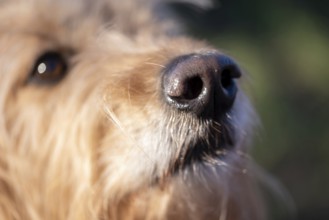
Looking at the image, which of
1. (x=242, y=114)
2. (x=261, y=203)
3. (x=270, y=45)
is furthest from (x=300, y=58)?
(x=242, y=114)

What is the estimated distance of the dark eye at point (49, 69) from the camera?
4.43 meters

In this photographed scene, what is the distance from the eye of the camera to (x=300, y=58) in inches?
413

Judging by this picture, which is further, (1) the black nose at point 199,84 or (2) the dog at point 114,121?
(2) the dog at point 114,121

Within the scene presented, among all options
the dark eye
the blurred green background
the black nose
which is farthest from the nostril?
the blurred green background

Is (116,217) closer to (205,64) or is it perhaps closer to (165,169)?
(165,169)

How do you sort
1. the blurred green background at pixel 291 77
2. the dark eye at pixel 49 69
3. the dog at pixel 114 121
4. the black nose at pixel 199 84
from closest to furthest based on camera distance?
1. the black nose at pixel 199 84
2. the dog at pixel 114 121
3. the dark eye at pixel 49 69
4. the blurred green background at pixel 291 77

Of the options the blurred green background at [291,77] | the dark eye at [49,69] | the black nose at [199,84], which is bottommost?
the blurred green background at [291,77]

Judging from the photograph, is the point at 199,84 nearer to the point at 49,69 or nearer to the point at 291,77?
the point at 49,69

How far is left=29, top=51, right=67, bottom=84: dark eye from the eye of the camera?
443 centimetres

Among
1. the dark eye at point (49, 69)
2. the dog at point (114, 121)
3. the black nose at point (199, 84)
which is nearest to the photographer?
the black nose at point (199, 84)

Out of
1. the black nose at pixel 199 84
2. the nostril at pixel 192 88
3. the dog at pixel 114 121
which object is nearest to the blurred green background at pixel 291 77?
the dog at pixel 114 121

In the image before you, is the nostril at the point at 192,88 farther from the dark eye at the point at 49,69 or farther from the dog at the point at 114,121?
the dark eye at the point at 49,69

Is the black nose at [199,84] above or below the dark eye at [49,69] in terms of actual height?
below

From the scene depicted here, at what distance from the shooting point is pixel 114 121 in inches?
154
